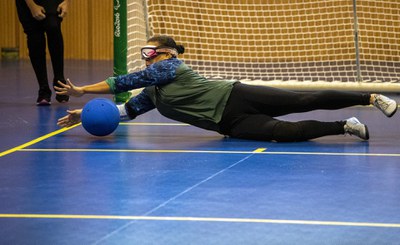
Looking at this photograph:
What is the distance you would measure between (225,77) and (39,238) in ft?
25.6

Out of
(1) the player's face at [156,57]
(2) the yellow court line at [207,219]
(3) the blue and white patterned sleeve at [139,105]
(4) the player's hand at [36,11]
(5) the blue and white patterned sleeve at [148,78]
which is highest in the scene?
(4) the player's hand at [36,11]

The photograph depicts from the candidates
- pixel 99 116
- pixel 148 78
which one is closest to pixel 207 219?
pixel 148 78

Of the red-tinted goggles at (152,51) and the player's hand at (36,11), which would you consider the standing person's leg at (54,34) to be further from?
the red-tinted goggles at (152,51)

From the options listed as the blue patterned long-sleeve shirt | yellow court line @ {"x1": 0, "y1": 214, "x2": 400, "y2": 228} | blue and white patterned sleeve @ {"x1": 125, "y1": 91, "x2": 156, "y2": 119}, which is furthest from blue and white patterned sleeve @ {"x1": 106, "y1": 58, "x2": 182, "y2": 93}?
yellow court line @ {"x1": 0, "y1": 214, "x2": 400, "y2": 228}

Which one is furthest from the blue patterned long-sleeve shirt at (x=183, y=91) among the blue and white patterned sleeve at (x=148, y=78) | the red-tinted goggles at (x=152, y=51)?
the red-tinted goggles at (x=152, y=51)

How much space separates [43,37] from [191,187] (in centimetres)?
477

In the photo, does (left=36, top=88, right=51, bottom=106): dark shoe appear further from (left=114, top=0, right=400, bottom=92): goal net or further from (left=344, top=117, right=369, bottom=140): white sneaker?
(left=344, top=117, right=369, bottom=140): white sneaker

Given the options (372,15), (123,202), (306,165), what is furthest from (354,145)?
(372,15)

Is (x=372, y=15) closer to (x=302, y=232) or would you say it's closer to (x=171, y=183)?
(x=171, y=183)

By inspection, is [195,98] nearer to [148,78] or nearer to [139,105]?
[148,78]

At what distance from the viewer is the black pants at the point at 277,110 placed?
683cm

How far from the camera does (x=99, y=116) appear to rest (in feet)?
22.9

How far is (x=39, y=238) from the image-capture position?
13.6 feet

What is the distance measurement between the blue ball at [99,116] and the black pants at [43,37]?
2.52 metres
